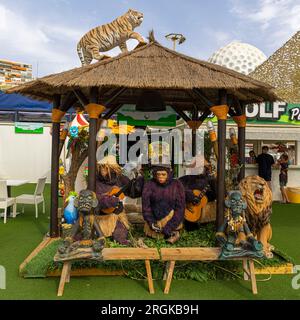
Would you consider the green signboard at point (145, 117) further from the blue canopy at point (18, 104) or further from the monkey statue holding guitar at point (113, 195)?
the blue canopy at point (18, 104)

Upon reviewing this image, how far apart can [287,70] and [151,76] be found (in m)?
7.36

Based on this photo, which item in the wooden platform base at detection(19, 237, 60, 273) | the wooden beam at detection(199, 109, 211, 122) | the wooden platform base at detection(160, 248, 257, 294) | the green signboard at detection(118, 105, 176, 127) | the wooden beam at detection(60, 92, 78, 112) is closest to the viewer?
the wooden platform base at detection(160, 248, 257, 294)

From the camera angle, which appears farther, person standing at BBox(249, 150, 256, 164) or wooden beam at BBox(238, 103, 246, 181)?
person standing at BBox(249, 150, 256, 164)

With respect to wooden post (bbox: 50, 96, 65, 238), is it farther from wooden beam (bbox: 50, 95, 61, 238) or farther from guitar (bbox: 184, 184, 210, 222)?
guitar (bbox: 184, 184, 210, 222)

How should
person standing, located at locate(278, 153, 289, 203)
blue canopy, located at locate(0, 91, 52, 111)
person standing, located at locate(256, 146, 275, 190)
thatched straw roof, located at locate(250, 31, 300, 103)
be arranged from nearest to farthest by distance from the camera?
person standing, located at locate(256, 146, 275, 190) < thatched straw roof, located at locate(250, 31, 300, 103) < person standing, located at locate(278, 153, 289, 203) < blue canopy, located at locate(0, 91, 52, 111)

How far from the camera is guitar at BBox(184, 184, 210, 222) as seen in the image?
5.39 meters

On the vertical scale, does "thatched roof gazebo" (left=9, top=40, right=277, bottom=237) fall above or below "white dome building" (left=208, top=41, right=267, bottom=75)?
below

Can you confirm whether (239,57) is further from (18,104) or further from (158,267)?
Answer: (158,267)

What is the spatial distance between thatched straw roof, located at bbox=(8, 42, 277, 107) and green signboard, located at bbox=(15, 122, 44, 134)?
447 inches

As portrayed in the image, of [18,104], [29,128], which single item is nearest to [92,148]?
[29,128]

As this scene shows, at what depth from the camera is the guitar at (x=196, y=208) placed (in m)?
5.39

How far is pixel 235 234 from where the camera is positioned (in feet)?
12.8

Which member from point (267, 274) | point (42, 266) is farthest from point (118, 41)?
point (267, 274)

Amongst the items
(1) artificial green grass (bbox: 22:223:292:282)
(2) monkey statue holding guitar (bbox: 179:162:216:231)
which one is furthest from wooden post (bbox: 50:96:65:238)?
(2) monkey statue holding guitar (bbox: 179:162:216:231)
